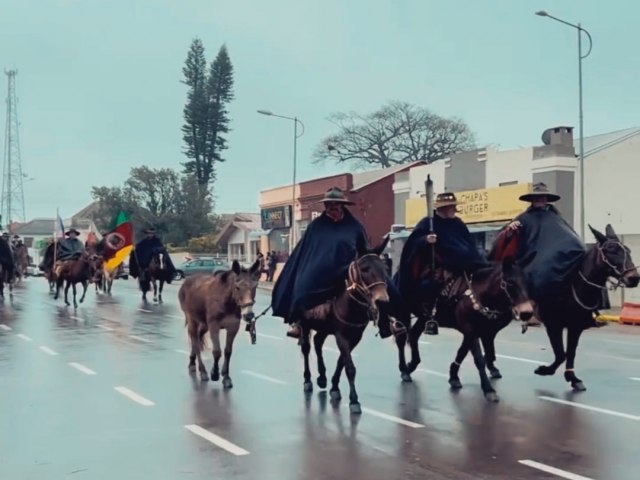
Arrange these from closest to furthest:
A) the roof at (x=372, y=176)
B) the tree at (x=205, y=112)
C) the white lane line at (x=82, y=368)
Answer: the white lane line at (x=82, y=368) → the roof at (x=372, y=176) → the tree at (x=205, y=112)

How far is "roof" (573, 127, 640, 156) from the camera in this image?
35562 mm

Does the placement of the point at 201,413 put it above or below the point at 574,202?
below

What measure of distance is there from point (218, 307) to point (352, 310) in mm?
2429

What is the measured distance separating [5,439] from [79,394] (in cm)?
263

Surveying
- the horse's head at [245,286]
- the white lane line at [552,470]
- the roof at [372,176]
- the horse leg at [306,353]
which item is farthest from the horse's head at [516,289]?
the roof at [372,176]

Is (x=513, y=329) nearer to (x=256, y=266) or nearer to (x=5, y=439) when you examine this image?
(x=256, y=266)

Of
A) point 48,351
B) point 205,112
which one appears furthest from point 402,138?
point 48,351

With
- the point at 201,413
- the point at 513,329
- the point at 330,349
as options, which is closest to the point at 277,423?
the point at 201,413

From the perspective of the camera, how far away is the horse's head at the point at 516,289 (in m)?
10.5

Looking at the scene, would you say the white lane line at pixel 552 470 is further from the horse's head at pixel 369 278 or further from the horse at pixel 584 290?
the horse at pixel 584 290

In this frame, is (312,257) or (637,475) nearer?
(637,475)

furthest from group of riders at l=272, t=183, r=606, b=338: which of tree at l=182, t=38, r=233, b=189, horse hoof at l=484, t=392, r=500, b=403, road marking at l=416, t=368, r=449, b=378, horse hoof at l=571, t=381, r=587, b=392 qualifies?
tree at l=182, t=38, r=233, b=189

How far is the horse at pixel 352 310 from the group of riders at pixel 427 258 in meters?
0.14

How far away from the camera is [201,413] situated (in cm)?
1016
